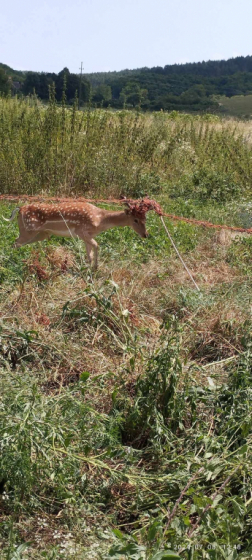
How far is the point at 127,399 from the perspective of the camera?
4008mm

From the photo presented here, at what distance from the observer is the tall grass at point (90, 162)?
Answer: 11.3 m

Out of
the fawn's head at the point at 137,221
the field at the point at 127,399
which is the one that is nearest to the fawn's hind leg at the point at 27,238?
the field at the point at 127,399

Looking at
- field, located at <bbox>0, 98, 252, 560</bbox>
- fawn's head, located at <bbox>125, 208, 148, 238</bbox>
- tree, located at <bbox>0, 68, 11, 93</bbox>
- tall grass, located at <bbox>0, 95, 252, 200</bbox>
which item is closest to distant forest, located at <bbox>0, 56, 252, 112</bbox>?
tree, located at <bbox>0, 68, 11, 93</bbox>

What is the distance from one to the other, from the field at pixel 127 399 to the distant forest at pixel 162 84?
7073 mm

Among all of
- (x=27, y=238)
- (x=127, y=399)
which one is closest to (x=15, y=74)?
(x=27, y=238)

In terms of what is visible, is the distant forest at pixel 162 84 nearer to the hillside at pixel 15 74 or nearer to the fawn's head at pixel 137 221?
the hillside at pixel 15 74

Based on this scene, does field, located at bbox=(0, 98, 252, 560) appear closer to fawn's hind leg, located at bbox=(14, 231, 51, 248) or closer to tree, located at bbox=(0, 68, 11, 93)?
fawn's hind leg, located at bbox=(14, 231, 51, 248)

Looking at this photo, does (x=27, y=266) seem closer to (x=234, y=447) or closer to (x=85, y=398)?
(x=85, y=398)

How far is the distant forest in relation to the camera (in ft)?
103

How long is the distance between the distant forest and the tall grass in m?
1.18

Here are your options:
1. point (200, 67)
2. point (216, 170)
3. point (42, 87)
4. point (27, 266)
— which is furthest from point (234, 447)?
point (200, 67)

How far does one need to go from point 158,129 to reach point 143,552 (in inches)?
552

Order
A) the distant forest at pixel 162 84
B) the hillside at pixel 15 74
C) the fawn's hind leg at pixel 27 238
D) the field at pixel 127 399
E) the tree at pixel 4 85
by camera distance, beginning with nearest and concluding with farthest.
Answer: the field at pixel 127 399 → the fawn's hind leg at pixel 27 238 → the tree at pixel 4 85 → the distant forest at pixel 162 84 → the hillside at pixel 15 74

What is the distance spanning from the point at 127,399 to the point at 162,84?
2991 inches
